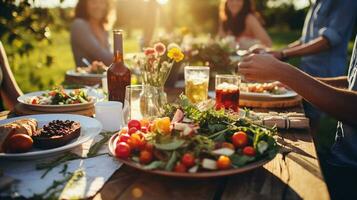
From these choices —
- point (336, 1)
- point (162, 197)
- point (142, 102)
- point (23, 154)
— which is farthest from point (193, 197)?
point (336, 1)

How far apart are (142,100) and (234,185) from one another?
2.95ft

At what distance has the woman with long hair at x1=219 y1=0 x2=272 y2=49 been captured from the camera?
6199 mm

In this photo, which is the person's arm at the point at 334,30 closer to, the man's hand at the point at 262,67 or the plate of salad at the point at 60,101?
the man's hand at the point at 262,67

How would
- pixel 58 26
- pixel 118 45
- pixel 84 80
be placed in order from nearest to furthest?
1. pixel 118 45
2. pixel 84 80
3. pixel 58 26

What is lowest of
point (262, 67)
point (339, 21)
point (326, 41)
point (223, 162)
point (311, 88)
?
A: point (223, 162)

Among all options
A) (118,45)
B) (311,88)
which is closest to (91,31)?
(118,45)

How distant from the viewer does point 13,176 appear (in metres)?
1.46

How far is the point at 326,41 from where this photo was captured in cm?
404

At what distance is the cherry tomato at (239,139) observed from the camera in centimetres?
152

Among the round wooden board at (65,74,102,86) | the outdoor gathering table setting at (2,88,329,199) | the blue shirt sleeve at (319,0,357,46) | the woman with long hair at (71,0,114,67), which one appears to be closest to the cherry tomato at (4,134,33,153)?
the outdoor gathering table setting at (2,88,329,199)

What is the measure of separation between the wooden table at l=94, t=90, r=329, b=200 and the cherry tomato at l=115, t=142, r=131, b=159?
0.28 ft

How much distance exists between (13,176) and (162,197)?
0.60 metres

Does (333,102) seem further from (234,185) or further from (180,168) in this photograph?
(180,168)

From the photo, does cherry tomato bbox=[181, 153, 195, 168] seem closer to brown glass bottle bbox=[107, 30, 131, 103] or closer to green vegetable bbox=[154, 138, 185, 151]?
green vegetable bbox=[154, 138, 185, 151]
